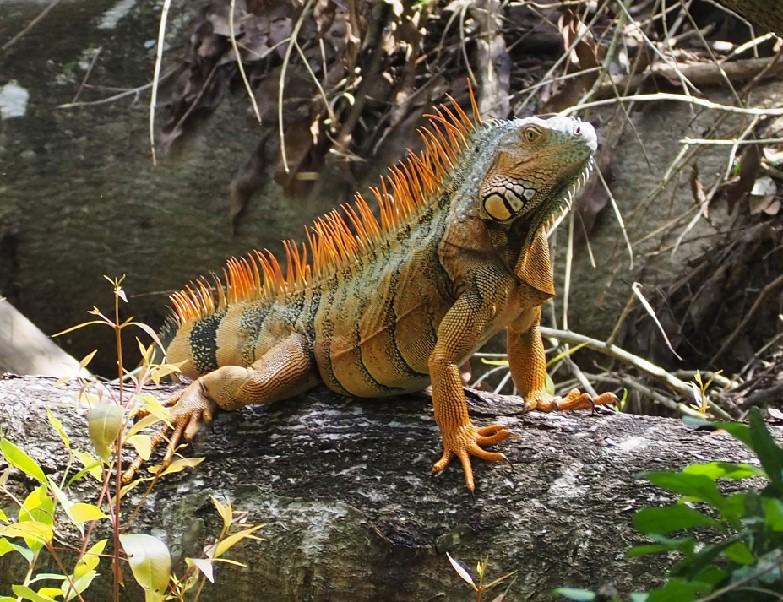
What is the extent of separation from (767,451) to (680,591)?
234 mm

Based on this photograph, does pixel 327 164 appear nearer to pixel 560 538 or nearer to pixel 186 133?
pixel 186 133

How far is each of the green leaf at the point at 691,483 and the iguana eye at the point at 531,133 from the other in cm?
203

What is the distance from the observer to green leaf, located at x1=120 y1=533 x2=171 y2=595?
191 centimetres

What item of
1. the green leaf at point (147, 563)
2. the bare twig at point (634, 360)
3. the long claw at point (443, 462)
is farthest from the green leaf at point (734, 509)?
the bare twig at point (634, 360)

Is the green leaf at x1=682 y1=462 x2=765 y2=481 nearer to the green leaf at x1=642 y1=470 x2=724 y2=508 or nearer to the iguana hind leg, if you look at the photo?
the green leaf at x1=642 y1=470 x2=724 y2=508

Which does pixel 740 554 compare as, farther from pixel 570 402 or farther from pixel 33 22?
pixel 33 22

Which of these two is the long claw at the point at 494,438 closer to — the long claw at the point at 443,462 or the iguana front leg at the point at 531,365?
the long claw at the point at 443,462

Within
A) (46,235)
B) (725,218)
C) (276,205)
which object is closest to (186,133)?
(276,205)

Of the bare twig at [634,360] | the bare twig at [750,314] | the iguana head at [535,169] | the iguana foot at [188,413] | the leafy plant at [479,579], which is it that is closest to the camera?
the leafy plant at [479,579]

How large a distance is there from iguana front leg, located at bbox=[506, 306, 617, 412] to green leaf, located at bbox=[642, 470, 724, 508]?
2.06 metres

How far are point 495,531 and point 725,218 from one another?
11.6ft

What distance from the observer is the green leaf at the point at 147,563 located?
1908 mm

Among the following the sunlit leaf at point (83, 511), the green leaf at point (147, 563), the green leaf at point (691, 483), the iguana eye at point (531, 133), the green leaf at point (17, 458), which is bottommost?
the green leaf at point (147, 563)

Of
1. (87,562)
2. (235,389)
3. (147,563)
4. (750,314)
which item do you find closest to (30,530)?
(87,562)
